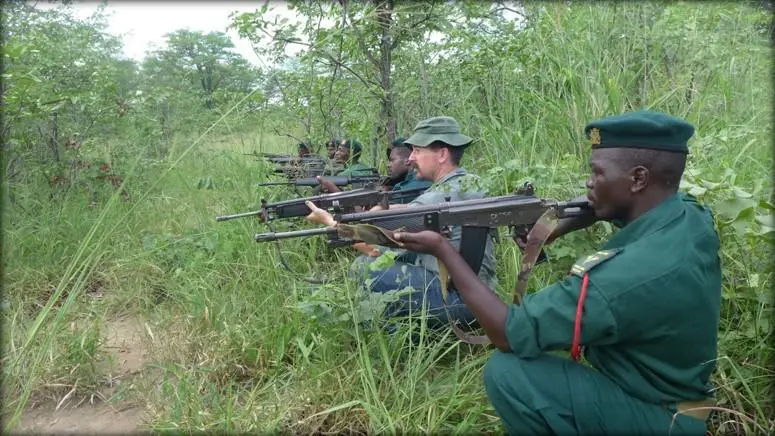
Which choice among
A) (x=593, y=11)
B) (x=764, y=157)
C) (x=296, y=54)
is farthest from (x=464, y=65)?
(x=764, y=157)

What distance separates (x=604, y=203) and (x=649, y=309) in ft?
1.46

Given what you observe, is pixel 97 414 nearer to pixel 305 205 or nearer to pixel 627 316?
pixel 305 205

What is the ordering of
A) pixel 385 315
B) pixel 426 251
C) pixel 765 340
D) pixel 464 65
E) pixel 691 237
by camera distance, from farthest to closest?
pixel 464 65 → pixel 385 315 → pixel 765 340 → pixel 426 251 → pixel 691 237

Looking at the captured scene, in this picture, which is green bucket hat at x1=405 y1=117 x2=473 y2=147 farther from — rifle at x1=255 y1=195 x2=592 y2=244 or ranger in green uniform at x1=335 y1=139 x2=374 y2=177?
Result: ranger in green uniform at x1=335 y1=139 x2=374 y2=177

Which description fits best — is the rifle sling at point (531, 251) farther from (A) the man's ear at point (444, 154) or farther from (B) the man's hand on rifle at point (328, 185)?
(B) the man's hand on rifle at point (328, 185)

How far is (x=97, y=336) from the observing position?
3.11 m

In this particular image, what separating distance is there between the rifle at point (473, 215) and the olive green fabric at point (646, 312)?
0.47 m

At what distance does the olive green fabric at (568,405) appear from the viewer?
1652mm

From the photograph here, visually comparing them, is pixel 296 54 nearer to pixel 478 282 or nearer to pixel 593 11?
pixel 593 11

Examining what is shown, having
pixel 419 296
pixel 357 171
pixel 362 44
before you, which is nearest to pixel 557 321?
pixel 419 296

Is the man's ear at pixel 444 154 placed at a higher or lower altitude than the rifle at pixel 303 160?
higher

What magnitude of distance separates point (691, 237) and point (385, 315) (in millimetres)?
1635

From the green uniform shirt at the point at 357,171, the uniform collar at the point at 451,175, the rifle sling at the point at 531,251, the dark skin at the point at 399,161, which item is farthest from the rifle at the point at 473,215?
the green uniform shirt at the point at 357,171

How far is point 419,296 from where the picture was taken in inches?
114
